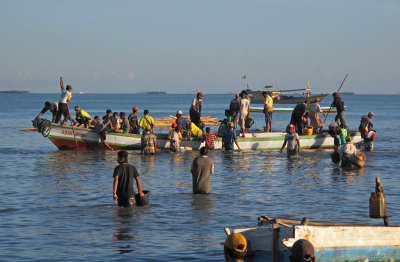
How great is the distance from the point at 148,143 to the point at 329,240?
62.4 ft

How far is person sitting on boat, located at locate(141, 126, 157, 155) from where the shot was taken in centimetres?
2761

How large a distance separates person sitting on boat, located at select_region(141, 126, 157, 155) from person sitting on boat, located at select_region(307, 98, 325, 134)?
7.72 m

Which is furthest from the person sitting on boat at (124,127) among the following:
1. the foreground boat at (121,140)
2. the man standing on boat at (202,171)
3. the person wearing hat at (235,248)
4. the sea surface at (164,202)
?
the person wearing hat at (235,248)

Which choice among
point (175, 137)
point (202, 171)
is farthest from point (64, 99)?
point (202, 171)

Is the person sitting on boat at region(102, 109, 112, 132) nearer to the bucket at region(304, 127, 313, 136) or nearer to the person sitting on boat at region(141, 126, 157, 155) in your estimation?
the person sitting on boat at region(141, 126, 157, 155)

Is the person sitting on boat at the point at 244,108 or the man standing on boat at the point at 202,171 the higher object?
the person sitting on boat at the point at 244,108

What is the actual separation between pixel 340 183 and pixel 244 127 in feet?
34.4

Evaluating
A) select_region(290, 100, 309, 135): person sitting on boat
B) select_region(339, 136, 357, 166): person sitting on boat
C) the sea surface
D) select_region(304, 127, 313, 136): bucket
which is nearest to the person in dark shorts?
the sea surface

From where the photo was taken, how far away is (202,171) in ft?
50.9

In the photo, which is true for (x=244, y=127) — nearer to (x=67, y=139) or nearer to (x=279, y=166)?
(x=279, y=166)

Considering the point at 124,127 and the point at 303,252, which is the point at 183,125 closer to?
the point at 124,127

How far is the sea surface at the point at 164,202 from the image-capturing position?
11.7 m

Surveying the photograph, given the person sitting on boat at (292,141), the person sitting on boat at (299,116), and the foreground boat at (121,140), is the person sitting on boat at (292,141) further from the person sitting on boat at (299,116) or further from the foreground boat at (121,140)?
the foreground boat at (121,140)

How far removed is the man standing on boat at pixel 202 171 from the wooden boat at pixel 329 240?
5.97m
